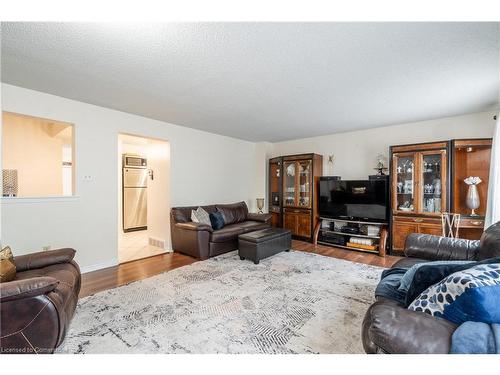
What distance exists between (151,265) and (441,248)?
3692 millimetres

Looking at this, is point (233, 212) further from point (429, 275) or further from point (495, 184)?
point (495, 184)

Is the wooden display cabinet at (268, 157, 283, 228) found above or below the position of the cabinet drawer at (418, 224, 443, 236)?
above

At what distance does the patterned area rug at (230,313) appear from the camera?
1.70 meters

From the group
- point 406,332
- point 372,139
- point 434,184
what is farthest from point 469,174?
point 406,332

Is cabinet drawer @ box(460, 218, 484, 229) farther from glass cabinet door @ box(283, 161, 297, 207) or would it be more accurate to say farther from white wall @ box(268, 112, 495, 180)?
glass cabinet door @ box(283, 161, 297, 207)

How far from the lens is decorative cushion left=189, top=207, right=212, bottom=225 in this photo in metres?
4.18

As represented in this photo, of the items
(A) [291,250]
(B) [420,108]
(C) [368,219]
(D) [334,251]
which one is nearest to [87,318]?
(A) [291,250]

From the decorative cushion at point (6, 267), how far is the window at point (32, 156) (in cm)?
205

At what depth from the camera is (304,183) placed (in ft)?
17.2

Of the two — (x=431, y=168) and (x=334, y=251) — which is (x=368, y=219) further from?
(x=431, y=168)

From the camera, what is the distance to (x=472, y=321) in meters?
0.97

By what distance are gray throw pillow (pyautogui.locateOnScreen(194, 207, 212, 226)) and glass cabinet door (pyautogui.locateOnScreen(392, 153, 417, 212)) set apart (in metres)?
3.39

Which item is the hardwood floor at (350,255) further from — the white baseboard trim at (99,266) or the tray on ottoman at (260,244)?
the white baseboard trim at (99,266)

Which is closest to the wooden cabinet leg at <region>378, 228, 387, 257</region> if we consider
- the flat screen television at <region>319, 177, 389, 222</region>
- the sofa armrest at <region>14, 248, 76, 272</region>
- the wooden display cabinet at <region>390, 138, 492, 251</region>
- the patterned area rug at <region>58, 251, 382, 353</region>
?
the wooden display cabinet at <region>390, 138, 492, 251</region>
